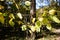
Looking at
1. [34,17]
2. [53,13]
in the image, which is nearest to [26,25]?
[34,17]

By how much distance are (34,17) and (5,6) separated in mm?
236

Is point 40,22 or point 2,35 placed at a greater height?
point 40,22

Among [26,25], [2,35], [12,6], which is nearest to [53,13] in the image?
[26,25]

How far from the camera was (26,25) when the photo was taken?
121 centimetres

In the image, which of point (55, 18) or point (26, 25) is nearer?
point (55, 18)

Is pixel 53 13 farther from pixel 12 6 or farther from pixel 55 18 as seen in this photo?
pixel 12 6

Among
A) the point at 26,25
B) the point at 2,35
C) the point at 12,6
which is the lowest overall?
the point at 2,35

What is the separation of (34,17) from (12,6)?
0.62 feet

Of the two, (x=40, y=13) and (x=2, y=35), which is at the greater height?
(x=40, y=13)

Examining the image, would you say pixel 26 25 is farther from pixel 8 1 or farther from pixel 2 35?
pixel 2 35

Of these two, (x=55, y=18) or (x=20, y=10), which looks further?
(x=20, y=10)

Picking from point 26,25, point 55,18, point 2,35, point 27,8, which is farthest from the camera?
point 2,35

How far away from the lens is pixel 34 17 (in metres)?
1.20

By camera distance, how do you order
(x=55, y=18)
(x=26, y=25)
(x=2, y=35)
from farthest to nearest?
(x=2, y=35) < (x=26, y=25) < (x=55, y=18)
